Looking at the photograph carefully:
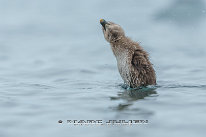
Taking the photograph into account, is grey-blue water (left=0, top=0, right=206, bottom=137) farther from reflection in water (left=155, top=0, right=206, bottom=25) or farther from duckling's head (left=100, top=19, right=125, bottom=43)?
duckling's head (left=100, top=19, right=125, bottom=43)

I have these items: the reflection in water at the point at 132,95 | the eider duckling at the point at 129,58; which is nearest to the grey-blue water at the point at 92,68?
the reflection in water at the point at 132,95

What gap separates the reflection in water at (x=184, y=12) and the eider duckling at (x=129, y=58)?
7884 mm

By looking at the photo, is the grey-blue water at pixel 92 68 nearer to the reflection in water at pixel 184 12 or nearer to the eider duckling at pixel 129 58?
the reflection in water at pixel 184 12

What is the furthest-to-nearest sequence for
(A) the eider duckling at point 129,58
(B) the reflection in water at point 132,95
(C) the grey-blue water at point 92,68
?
(A) the eider duckling at point 129,58 < (B) the reflection in water at point 132,95 < (C) the grey-blue water at point 92,68

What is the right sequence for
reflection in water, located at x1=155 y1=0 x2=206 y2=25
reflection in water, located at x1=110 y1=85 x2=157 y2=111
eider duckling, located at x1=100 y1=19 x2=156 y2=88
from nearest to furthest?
1. reflection in water, located at x1=110 y1=85 x2=157 y2=111
2. eider duckling, located at x1=100 y1=19 x2=156 y2=88
3. reflection in water, located at x1=155 y1=0 x2=206 y2=25

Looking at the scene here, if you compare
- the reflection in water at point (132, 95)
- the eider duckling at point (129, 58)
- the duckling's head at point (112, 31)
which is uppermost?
the duckling's head at point (112, 31)

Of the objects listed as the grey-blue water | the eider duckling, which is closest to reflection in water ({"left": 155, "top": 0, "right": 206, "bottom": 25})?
the grey-blue water

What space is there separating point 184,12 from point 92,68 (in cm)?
529

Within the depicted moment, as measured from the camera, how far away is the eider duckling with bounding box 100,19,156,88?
1014cm

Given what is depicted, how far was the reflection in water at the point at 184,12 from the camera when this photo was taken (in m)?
17.9

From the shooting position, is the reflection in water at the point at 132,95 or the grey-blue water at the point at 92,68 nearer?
the grey-blue water at the point at 92,68

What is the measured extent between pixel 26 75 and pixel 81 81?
185 cm

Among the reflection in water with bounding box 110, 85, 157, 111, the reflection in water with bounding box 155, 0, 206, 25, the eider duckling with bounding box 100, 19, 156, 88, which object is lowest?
the reflection in water with bounding box 110, 85, 157, 111

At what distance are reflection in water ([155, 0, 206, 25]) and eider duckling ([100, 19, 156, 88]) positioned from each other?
7.88 m
